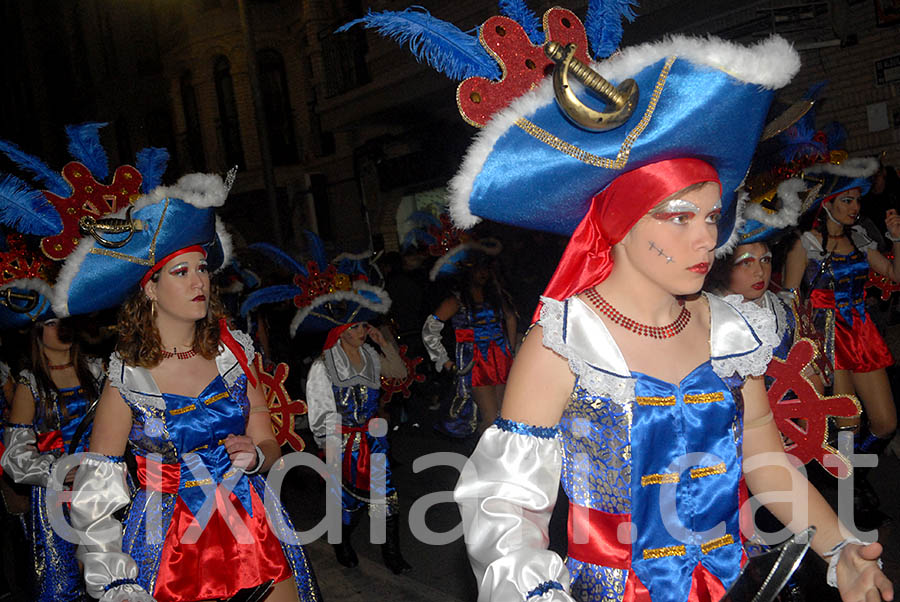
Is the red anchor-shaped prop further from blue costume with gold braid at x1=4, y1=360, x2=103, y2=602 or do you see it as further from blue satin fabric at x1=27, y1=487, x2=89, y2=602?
blue satin fabric at x1=27, y1=487, x2=89, y2=602

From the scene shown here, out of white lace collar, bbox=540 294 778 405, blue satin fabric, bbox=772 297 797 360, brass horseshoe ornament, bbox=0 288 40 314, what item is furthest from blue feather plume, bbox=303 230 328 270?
white lace collar, bbox=540 294 778 405

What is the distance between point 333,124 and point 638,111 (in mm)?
16624

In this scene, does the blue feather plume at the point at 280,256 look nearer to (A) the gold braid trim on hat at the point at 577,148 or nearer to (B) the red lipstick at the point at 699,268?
(A) the gold braid trim on hat at the point at 577,148

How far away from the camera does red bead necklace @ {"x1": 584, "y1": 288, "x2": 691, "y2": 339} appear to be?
2420mm

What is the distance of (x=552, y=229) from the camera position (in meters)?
2.55

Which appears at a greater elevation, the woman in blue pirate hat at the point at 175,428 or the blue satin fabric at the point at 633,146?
the blue satin fabric at the point at 633,146

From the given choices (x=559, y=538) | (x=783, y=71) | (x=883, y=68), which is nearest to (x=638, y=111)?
(x=783, y=71)

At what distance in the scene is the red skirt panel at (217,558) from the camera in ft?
10.9

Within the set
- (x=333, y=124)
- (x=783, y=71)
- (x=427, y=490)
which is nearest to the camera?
(x=783, y=71)

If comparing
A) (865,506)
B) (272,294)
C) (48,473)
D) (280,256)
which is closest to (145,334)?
(48,473)

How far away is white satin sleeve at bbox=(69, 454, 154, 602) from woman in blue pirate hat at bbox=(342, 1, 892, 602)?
1562 millimetres

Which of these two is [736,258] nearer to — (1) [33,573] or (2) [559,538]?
(2) [559,538]

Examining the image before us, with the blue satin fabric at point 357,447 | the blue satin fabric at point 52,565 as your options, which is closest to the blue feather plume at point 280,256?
the blue satin fabric at point 357,447

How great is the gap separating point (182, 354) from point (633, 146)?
233cm
